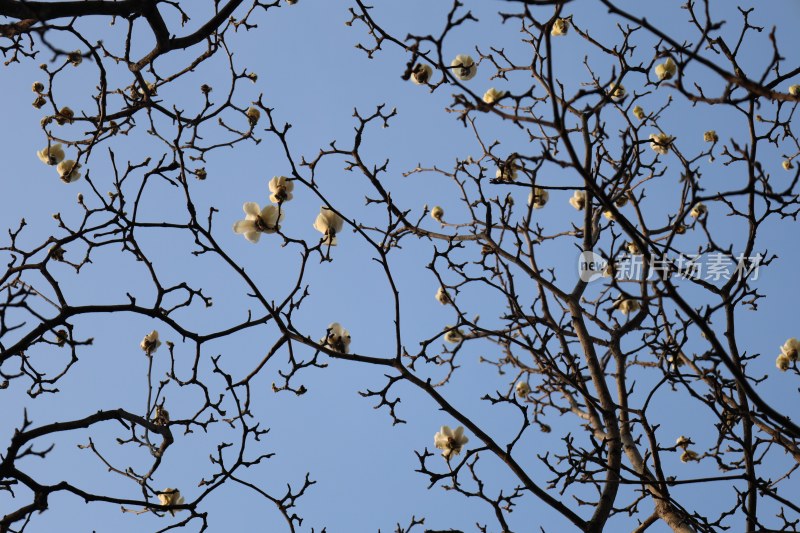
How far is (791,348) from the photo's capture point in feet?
12.2

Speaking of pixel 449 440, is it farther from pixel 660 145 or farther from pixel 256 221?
pixel 660 145

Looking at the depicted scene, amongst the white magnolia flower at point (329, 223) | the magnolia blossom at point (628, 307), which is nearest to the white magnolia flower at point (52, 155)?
the white magnolia flower at point (329, 223)

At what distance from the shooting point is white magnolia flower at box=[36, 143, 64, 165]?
3.61m

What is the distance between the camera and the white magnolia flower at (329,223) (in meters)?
2.78

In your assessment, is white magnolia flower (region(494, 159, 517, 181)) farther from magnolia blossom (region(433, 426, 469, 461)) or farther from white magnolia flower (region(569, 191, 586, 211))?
magnolia blossom (region(433, 426, 469, 461))

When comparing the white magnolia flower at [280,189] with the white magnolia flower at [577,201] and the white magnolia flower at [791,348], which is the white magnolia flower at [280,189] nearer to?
the white magnolia flower at [577,201]

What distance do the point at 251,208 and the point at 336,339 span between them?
60cm

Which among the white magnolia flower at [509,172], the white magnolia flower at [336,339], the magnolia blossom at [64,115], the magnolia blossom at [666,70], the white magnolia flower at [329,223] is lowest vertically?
the white magnolia flower at [336,339]

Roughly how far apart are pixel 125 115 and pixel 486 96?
181 cm

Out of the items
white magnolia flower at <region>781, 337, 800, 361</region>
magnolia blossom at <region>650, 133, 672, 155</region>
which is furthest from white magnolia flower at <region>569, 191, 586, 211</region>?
white magnolia flower at <region>781, 337, 800, 361</region>

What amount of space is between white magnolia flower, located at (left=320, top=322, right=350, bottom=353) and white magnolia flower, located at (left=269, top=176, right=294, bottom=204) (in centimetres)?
57

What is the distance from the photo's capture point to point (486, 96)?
3.87 meters

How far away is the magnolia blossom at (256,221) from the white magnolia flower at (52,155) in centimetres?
142

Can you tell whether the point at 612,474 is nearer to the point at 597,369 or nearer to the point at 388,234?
the point at 597,369
